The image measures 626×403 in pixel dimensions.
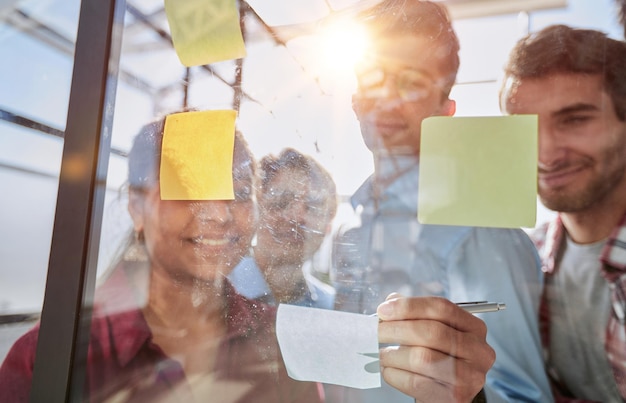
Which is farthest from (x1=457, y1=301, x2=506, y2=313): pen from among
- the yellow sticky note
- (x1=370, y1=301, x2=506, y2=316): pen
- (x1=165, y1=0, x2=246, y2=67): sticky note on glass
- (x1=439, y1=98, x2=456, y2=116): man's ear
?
(x1=165, y1=0, x2=246, y2=67): sticky note on glass

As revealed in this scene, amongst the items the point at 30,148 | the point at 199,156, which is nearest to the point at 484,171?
the point at 199,156

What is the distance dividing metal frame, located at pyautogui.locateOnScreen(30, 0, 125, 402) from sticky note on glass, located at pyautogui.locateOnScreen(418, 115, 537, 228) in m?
0.53

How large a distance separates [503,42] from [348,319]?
41cm

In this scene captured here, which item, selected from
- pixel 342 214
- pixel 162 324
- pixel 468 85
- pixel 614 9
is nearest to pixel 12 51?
pixel 162 324

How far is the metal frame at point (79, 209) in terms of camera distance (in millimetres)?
632

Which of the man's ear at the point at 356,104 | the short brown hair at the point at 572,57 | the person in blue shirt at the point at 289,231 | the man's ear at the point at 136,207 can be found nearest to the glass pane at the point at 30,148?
the man's ear at the point at 136,207

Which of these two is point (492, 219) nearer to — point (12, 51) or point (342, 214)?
point (342, 214)

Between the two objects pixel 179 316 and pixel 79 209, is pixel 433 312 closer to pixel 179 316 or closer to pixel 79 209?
pixel 179 316

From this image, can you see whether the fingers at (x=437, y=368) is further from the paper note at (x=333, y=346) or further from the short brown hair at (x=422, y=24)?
the short brown hair at (x=422, y=24)

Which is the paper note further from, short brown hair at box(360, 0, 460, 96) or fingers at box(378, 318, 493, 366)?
short brown hair at box(360, 0, 460, 96)

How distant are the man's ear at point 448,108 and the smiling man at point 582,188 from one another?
59 millimetres

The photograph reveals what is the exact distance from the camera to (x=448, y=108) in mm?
515

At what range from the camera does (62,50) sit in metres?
0.78

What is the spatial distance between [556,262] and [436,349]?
0.19 metres
